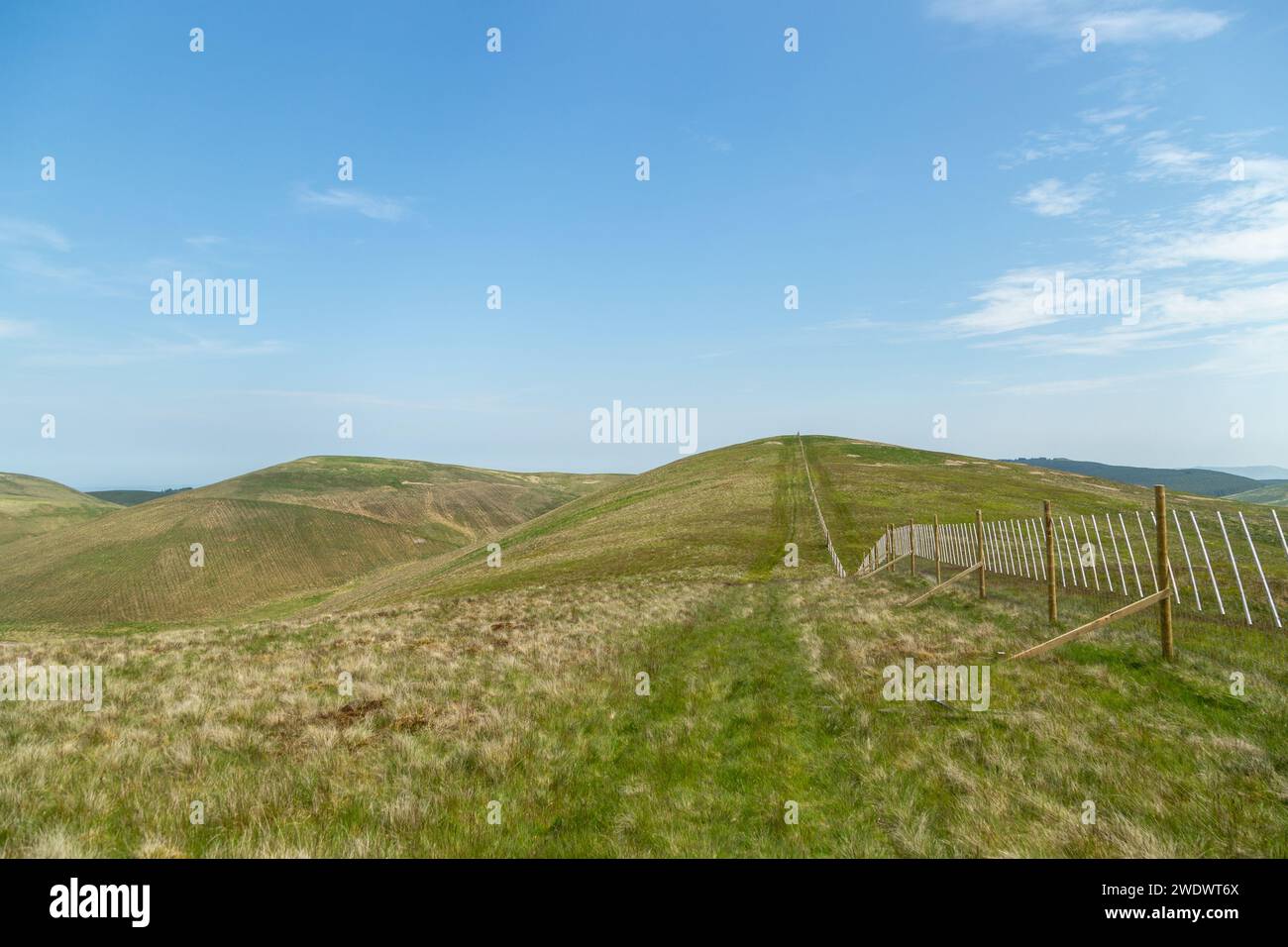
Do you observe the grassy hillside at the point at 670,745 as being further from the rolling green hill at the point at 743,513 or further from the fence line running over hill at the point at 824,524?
the rolling green hill at the point at 743,513

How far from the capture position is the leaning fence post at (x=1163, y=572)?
10922 mm

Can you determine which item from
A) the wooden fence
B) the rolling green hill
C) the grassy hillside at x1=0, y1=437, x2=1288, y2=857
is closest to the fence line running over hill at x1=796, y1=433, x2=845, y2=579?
the rolling green hill

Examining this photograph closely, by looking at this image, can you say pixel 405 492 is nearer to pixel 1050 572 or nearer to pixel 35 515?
pixel 35 515

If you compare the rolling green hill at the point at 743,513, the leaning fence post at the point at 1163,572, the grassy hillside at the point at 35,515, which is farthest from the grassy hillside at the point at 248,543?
the leaning fence post at the point at 1163,572

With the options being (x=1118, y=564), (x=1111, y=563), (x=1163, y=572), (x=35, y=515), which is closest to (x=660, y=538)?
(x=1111, y=563)

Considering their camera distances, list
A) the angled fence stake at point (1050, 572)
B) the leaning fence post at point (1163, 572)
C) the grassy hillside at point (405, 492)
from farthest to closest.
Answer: the grassy hillside at point (405, 492) → the angled fence stake at point (1050, 572) → the leaning fence post at point (1163, 572)

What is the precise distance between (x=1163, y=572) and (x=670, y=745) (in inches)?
410

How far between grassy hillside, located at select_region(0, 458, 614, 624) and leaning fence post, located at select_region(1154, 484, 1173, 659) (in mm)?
78789

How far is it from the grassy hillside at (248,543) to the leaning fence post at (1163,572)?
7879 centimetres

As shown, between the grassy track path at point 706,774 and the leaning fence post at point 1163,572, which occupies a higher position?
the leaning fence post at point 1163,572

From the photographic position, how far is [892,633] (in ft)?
48.7
